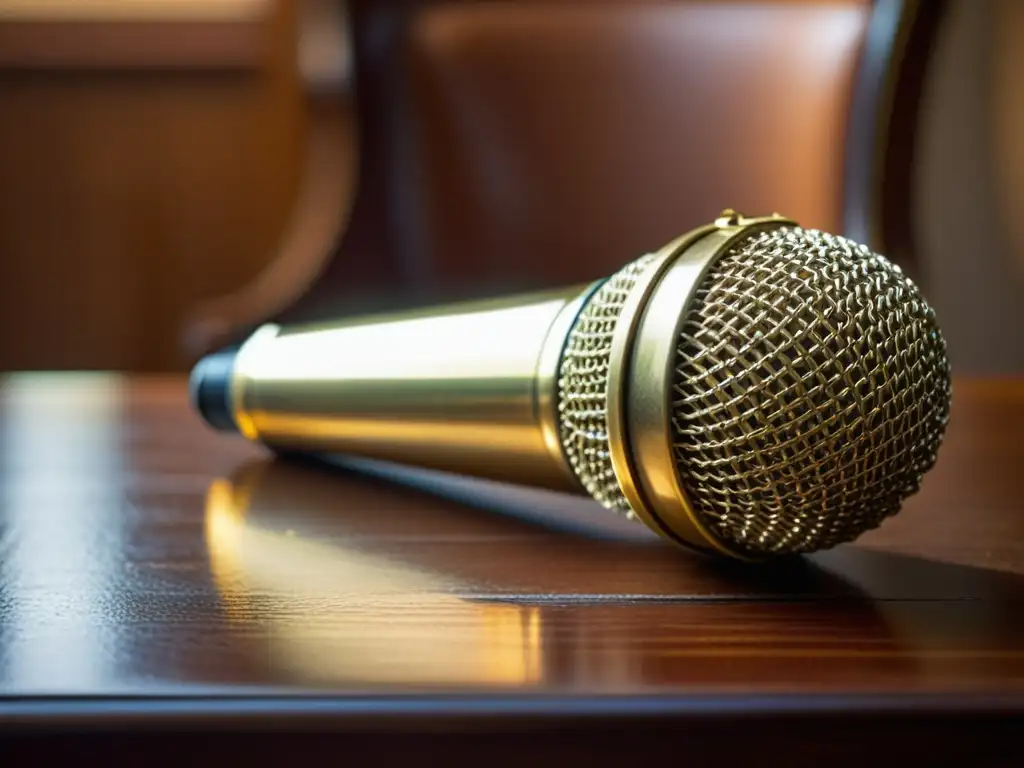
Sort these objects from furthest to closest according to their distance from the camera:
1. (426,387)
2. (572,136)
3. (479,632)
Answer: (572,136), (426,387), (479,632)

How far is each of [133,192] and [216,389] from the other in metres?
1.52

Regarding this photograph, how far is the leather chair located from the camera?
4.61ft

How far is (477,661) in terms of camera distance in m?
0.29

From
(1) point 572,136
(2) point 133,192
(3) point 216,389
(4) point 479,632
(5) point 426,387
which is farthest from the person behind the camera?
(2) point 133,192

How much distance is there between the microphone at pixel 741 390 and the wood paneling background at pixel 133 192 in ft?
5.56

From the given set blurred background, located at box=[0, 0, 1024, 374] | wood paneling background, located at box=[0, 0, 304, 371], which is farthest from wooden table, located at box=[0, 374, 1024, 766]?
wood paneling background, located at box=[0, 0, 304, 371]

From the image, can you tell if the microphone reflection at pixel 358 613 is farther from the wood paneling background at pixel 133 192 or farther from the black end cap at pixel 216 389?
the wood paneling background at pixel 133 192

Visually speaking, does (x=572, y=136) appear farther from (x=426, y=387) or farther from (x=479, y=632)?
(x=479, y=632)

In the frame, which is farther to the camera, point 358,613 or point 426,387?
point 426,387

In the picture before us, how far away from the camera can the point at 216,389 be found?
0.63 m

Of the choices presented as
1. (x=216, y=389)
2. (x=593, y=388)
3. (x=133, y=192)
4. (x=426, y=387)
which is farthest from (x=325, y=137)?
(x=593, y=388)

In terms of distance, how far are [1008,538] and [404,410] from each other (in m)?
0.25

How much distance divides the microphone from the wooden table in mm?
29

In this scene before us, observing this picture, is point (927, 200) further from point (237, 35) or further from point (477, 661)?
point (477, 661)
